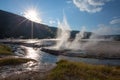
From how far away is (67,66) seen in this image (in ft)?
98.4

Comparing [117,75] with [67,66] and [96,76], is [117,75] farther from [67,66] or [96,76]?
[67,66]

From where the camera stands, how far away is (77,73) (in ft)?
85.9

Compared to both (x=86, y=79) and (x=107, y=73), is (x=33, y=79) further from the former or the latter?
(x=107, y=73)

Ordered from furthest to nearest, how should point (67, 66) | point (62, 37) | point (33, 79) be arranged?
1. point (62, 37)
2. point (67, 66)
3. point (33, 79)

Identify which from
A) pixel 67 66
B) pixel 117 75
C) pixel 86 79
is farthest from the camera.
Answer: pixel 67 66

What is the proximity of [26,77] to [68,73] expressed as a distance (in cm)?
539

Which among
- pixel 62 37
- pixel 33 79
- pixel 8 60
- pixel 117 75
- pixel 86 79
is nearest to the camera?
pixel 86 79

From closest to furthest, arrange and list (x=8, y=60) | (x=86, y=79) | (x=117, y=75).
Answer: (x=86, y=79)
(x=117, y=75)
(x=8, y=60)

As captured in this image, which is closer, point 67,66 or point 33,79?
point 33,79

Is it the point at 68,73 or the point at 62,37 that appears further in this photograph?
the point at 62,37

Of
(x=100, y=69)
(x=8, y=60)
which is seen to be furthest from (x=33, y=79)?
(x=8, y=60)

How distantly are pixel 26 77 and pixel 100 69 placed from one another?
35.0ft

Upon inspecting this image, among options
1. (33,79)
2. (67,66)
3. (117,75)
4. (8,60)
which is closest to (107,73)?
(117,75)

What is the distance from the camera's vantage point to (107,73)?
94.1ft
